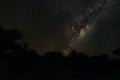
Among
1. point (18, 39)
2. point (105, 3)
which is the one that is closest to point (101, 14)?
point (105, 3)

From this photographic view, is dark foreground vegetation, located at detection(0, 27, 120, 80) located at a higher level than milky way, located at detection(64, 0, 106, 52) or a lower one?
lower

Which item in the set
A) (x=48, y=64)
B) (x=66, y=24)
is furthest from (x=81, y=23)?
(x=48, y=64)

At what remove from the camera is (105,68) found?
9.72 ft

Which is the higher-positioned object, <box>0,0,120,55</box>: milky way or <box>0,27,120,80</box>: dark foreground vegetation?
<box>0,0,120,55</box>: milky way

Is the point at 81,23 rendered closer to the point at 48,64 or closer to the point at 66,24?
the point at 66,24

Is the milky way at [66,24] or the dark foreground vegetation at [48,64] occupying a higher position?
the milky way at [66,24]

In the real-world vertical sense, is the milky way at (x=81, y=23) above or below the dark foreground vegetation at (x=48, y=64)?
above

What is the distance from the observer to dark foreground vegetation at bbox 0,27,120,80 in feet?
9.59

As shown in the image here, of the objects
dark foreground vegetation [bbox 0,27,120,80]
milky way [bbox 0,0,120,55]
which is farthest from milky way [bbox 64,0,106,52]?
dark foreground vegetation [bbox 0,27,120,80]

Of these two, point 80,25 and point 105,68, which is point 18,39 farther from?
point 105,68

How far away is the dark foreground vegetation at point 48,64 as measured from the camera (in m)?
2.92

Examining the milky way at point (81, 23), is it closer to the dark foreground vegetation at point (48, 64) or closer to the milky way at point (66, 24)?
the milky way at point (66, 24)

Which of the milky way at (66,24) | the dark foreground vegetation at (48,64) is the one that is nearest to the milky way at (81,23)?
the milky way at (66,24)

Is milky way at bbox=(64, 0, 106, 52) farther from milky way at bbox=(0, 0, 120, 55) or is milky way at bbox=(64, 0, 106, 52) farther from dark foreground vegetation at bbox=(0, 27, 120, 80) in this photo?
dark foreground vegetation at bbox=(0, 27, 120, 80)
